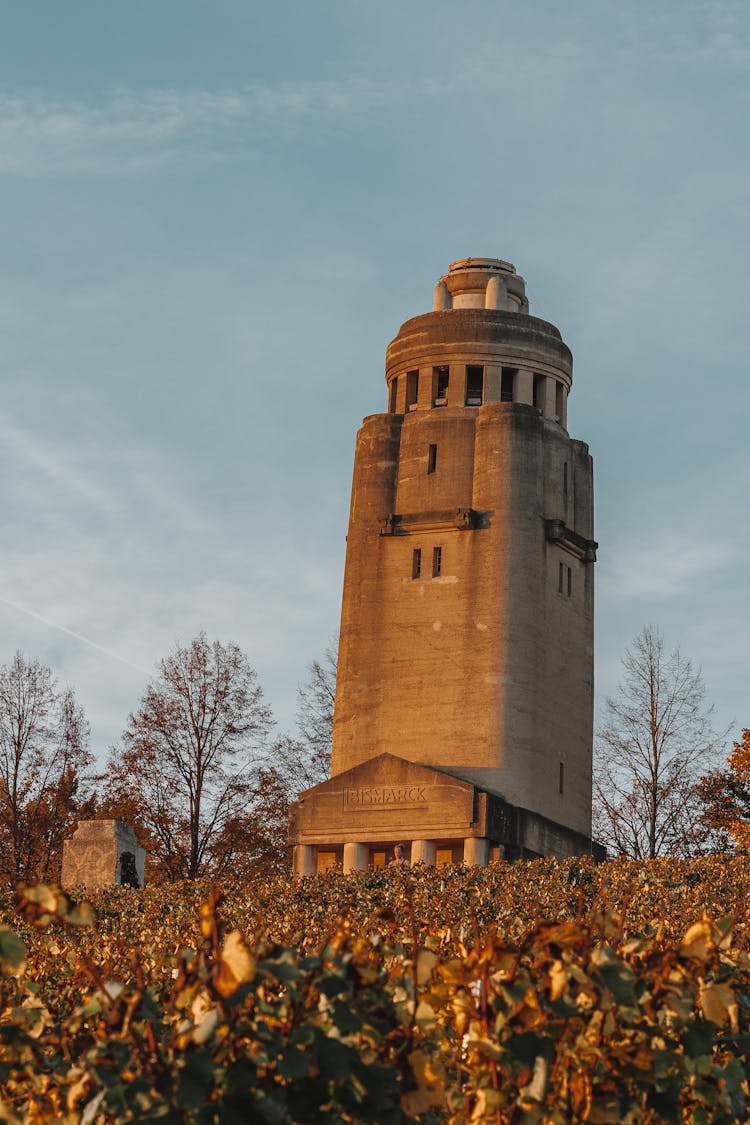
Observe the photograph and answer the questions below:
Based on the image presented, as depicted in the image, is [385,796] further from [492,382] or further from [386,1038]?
[386,1038]

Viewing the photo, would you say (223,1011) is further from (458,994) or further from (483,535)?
(483,535)

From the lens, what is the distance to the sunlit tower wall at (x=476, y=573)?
41875mm

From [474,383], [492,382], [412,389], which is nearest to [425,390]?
[412,389]

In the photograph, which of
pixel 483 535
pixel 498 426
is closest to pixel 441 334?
pixel 498 426

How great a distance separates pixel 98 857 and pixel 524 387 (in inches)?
829

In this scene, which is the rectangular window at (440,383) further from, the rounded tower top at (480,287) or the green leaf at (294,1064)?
the green leaf at (294,1064)

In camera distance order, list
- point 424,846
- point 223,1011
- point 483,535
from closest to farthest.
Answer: point 223,1011
point 424,846
point 483,535

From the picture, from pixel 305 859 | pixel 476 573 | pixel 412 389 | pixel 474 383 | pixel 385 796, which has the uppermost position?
pixel 474 383

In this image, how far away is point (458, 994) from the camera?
17.4ft

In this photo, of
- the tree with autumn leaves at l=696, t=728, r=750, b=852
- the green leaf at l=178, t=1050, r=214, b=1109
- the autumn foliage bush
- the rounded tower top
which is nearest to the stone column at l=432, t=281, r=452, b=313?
the rounded tower top

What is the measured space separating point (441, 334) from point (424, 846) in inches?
603

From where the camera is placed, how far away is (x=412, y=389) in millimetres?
47250

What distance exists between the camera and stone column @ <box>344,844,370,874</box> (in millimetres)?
39656

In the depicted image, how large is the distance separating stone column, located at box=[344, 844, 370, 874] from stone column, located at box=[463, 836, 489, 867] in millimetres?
2711
